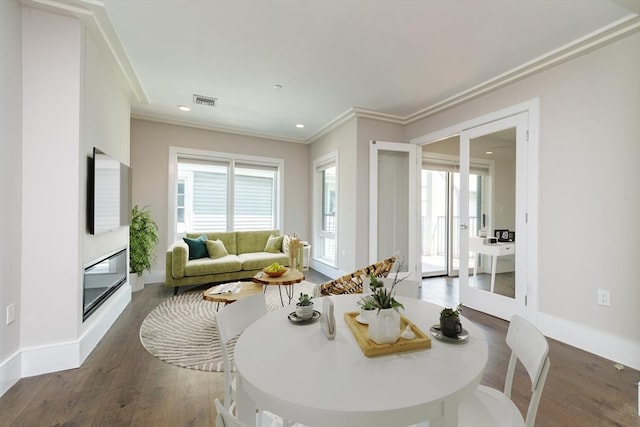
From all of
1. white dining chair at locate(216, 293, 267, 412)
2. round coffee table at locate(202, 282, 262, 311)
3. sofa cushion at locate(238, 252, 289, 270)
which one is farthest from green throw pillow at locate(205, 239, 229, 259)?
white dining chair at locate(216, 293, 267, 412)

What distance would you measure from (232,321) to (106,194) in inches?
82.4

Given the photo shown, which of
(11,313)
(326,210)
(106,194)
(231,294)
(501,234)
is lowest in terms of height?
(231,294)

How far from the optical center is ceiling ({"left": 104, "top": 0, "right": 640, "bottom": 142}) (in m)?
2.08

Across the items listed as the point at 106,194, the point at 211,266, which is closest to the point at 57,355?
the point at 106,194

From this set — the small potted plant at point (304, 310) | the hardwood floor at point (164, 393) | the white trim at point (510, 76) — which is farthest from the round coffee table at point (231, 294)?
the white trim at point (510, 76)

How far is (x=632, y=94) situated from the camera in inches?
87.5

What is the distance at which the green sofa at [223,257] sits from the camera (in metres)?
3.79

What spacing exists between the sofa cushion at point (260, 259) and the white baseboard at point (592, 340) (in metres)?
3.31

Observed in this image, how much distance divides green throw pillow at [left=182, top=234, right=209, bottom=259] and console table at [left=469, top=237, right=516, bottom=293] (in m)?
3.76

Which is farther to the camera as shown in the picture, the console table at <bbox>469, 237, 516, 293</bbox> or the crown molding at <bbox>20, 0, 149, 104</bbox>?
the console table at <bbox>469, 237, 516, 293</bbox>

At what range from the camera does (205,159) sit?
502cm

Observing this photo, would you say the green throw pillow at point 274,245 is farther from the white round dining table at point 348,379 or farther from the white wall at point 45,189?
Answer: the white round dining table at point 348,379

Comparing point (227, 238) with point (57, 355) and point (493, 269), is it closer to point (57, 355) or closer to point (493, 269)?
point (57, 355)

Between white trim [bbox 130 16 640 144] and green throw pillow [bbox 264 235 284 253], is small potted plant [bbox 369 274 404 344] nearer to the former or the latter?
white trim [bbox 130 16 640 144]
